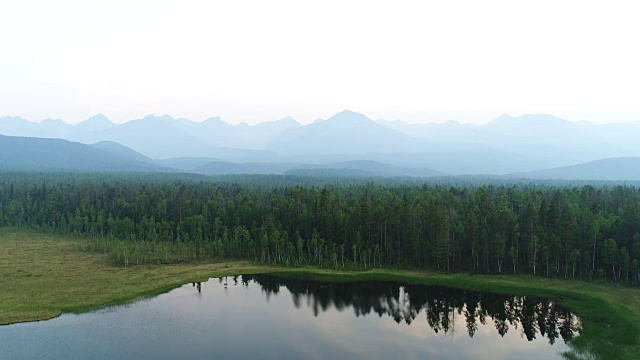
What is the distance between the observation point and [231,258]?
10925cm

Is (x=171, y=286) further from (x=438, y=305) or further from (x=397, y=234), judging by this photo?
(x=397, y=234)

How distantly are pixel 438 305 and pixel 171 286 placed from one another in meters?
50.4

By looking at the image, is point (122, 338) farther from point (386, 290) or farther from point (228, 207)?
point (228, 207)

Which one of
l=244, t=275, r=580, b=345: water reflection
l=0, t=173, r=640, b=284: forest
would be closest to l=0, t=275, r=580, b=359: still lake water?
l=244, t=275, r=580, b=345: water reflection

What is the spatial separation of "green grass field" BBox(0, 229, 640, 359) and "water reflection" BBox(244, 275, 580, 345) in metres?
3.62

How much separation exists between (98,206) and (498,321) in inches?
5175

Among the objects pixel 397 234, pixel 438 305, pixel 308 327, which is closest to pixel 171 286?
pixel 308 327

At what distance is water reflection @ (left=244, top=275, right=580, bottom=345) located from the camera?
64688 mm

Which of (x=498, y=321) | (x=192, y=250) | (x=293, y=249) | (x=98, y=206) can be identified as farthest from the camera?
(x=98, y=206)

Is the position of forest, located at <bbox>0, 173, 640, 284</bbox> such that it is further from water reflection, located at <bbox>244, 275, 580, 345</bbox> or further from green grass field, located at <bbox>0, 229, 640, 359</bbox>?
water reflection, located at <bbox>244, 275, 580, 345</bbox>

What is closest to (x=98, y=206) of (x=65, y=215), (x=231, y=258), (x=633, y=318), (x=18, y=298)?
(x=65, y=215)

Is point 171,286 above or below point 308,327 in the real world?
above

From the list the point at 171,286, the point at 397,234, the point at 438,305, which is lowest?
the point at 438,305

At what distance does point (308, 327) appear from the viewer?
2539 inches
